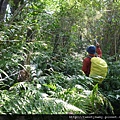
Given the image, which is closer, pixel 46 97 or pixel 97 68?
pixel 46 97

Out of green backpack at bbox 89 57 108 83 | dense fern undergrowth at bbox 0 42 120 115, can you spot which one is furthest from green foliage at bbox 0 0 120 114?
green backpack at bbox 89 57 108 83

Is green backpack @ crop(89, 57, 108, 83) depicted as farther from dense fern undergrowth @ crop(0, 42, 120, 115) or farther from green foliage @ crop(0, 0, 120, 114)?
dense fern undergrowth @ crop(0, 42, 120, 115)

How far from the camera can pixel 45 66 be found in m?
Result: 4.85

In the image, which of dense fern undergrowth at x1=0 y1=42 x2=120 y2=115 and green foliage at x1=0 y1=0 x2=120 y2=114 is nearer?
dense fern undergrowth at x1=0 y1=42 x2=120 y2=115

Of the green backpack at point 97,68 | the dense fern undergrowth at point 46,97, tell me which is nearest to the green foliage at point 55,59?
the dense fern undergrowth at point 46,97

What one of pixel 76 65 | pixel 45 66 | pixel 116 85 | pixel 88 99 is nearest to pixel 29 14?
pixel 45 66

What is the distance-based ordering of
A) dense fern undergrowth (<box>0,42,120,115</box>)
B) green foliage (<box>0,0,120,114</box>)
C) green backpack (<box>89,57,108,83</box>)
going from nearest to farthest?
dense fern undergrowth (<box>0,42,120,115</box>)
green foliage (<box>0,0,120,114</box>)
green backpack (<box>89,57,108,83</box>)

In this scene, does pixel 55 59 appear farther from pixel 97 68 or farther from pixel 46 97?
pixel 46 97

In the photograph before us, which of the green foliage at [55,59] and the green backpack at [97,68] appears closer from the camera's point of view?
the green foliage at [55,59]

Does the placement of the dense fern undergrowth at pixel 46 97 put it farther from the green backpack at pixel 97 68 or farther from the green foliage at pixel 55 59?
the green backpack at pixel 97 68

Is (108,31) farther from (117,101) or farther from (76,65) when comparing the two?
(117,101)

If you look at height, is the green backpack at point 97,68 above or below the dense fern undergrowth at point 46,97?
above

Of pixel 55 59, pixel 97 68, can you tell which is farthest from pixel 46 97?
pixel 55 59

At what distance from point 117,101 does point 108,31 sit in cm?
409
